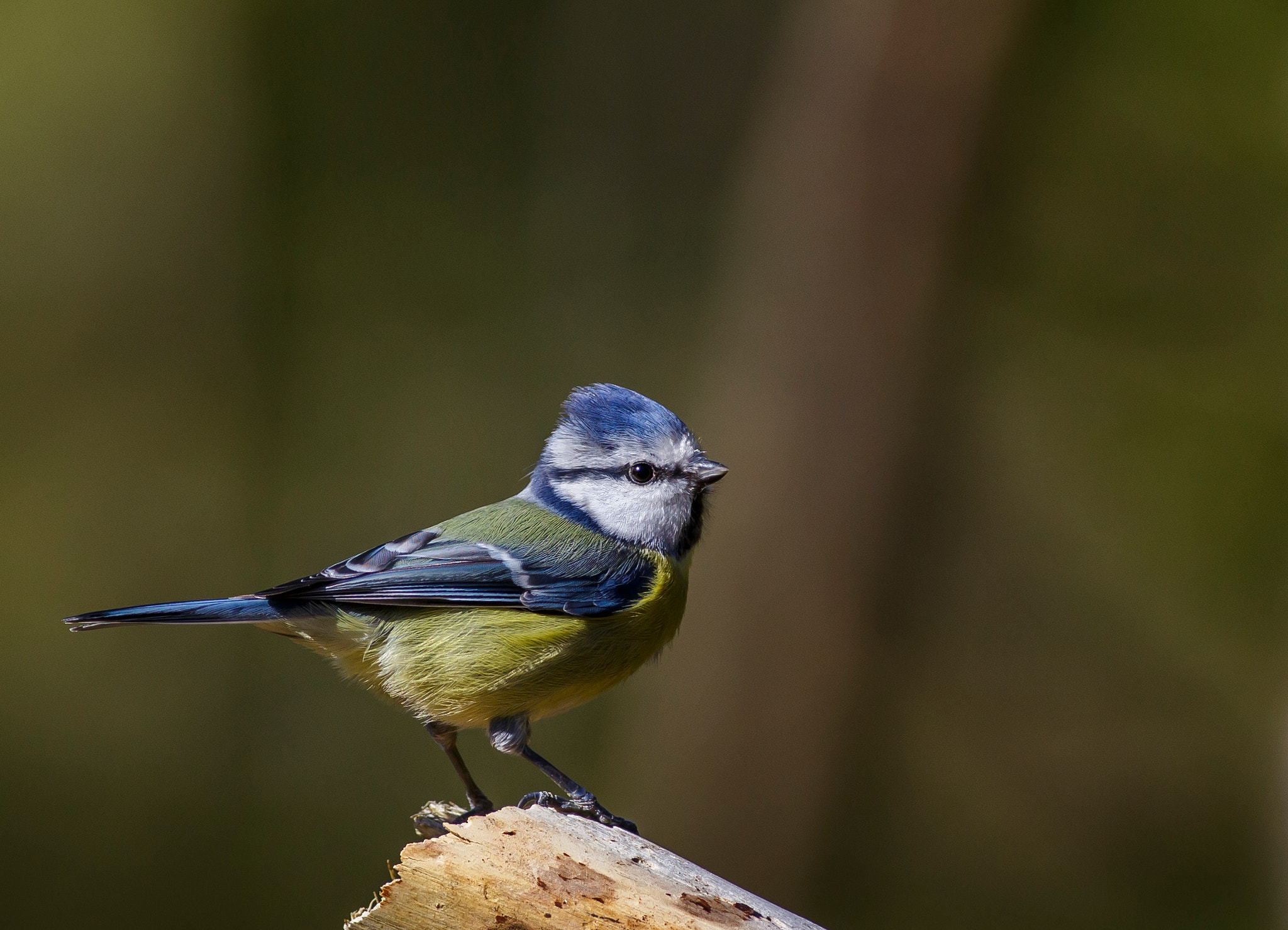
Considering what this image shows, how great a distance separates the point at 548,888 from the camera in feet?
5.23

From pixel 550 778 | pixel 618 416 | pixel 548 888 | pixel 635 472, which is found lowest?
pixel 550 778

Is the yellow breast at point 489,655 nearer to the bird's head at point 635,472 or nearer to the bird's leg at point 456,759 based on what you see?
the bird's leg at point 456,759

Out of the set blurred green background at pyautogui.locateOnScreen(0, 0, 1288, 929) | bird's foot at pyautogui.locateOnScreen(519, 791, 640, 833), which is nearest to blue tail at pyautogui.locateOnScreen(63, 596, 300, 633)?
bird's foot at pyautogui.locateOnScreen(519, 791, 640, 833)

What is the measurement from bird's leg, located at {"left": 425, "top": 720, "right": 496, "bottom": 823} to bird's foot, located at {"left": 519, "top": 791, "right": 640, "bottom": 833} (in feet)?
0.98

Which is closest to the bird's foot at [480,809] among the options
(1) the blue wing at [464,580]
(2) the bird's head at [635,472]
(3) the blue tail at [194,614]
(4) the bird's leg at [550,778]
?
(4) the bird's leg at [550,778]

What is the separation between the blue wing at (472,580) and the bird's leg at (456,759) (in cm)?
32

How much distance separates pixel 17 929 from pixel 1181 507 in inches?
229

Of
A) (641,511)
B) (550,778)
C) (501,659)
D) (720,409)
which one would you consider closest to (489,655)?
(501,659)

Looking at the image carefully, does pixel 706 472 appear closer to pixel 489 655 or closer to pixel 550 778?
pixel 489 655

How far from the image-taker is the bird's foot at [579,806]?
6.75ft

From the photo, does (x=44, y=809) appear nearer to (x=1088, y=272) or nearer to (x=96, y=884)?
(x=96, y=884)

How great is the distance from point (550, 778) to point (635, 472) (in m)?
0.83

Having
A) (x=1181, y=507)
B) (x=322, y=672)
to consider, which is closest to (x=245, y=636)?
(x=322, y=672)

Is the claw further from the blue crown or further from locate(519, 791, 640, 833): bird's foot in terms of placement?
the blue crown
